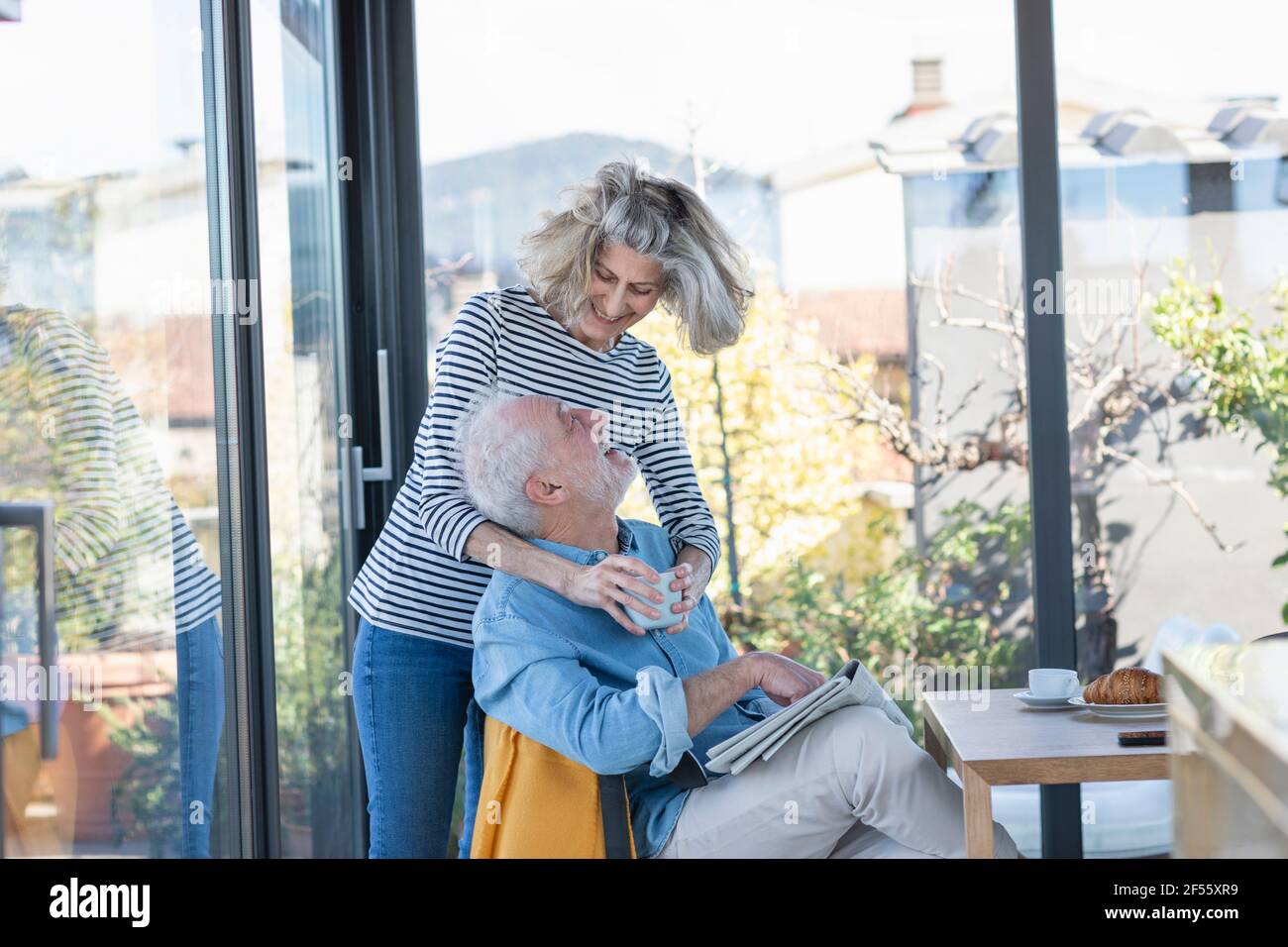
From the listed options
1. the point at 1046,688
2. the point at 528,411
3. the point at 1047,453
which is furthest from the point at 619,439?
the point at 1047,453

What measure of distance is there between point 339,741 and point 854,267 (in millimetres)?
1709

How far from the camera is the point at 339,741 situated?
2891 millimetres

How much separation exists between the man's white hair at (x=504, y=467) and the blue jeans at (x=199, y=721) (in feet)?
1.78

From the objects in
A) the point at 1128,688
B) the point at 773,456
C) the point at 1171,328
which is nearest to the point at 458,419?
the point at 1128,688

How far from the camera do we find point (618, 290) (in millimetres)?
2041

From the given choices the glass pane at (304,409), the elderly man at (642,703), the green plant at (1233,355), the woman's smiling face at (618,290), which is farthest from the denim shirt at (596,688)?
the green plant at (1233,355)

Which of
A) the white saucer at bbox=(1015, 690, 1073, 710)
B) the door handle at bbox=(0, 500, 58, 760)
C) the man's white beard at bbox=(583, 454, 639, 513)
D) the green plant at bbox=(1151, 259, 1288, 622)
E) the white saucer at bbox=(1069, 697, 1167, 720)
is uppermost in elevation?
the green plant at bbox=(1151, 259, 1288, 622)

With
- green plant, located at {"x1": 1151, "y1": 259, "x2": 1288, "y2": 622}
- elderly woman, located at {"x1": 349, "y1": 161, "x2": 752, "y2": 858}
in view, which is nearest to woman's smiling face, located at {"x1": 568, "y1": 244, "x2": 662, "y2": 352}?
elderly woman, located at {"x1": 349, "y1": 161, "x2": 752, "y2": 858}

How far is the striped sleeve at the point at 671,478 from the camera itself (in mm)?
2227

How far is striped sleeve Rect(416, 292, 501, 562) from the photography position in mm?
1936

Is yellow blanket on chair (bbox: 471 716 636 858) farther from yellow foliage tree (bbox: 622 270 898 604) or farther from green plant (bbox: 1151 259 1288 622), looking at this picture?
green plant (bbox: 1151 259 1288 622)

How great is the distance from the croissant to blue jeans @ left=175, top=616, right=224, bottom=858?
1392mm

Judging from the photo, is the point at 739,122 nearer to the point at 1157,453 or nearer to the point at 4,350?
the point at 1157,453

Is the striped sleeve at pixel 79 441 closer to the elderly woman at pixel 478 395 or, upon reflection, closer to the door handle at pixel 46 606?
the door handle at pixel 46 606
